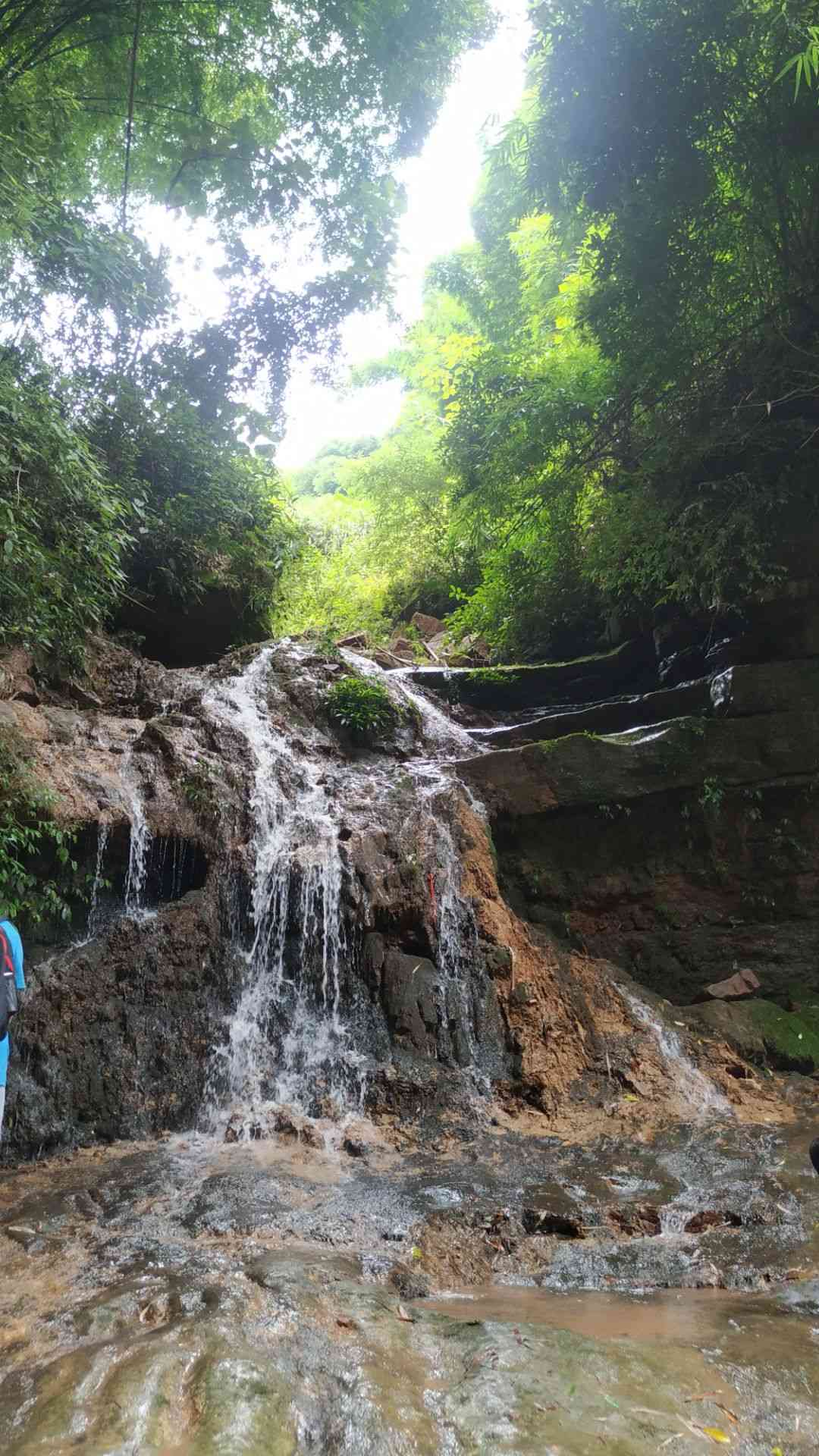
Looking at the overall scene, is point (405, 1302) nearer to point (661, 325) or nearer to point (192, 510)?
point (661, 325)

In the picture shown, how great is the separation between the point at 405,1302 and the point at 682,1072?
14.5 ft

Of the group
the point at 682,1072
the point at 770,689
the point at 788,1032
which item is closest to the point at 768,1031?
the point at 788,1032

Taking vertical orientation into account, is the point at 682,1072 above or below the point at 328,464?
below

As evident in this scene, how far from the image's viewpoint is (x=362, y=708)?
396 inches

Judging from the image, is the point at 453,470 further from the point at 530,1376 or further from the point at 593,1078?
the point at 530,1376

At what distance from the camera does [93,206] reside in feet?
29.4

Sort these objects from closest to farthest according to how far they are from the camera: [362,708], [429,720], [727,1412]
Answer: [727,1412]
[362,708]
[429,720]

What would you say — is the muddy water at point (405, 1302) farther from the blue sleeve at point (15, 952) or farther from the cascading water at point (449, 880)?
the cascading water at point (449, 880)

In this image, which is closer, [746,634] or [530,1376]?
[530,1376]

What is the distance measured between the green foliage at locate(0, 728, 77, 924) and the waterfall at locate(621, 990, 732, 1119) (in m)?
5.32

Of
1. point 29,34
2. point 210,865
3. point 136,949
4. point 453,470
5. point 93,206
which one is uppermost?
point 29,34

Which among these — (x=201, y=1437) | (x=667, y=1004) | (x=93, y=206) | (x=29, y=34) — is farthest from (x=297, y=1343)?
(x=29, y=34)

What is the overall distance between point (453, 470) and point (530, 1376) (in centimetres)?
1021

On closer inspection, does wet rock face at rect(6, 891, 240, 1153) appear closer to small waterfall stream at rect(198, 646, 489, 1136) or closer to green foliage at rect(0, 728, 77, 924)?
small waterfall stream at rect(198, 646, 489, 1136)
